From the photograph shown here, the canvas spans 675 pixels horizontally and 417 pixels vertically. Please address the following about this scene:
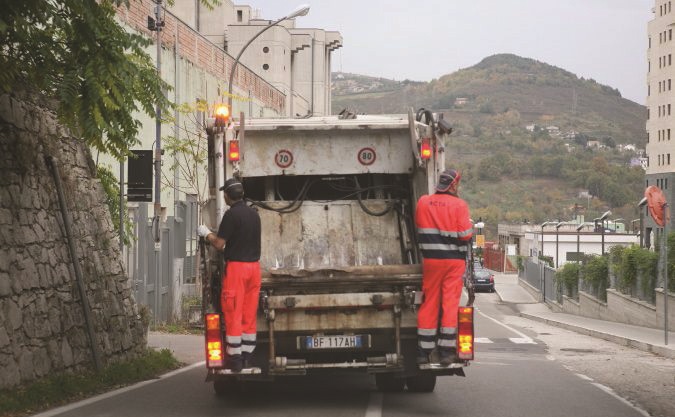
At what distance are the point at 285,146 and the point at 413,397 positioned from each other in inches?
115

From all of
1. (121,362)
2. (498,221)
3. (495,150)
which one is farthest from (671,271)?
(495,150)

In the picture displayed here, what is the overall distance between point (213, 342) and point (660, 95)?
94587 mm

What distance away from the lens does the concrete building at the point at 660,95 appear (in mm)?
96062

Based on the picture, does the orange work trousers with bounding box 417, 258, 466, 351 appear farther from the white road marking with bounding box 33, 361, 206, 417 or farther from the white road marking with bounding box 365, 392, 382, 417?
the white road marking with bounding box 33, 361, 206, 417

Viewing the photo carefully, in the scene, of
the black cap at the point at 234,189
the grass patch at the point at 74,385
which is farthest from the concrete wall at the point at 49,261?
the black cap at the point at 234,189

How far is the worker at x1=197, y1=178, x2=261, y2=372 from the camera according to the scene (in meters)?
10.4

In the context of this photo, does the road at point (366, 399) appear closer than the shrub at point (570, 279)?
Yes

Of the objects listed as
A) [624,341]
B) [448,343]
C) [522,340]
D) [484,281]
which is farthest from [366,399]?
[484,281]

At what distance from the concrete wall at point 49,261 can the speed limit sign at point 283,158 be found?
278 cm

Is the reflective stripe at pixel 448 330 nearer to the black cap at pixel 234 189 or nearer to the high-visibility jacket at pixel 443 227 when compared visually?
the high-visibility jacket at pixel 443 227

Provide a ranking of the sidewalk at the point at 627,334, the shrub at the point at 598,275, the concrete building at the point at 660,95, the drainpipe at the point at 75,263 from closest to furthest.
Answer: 1. the drainpipe at the point at 75,263
2. the sidewalk at the point at 627,334
3. the shrub at the point at 598,275
4. the concrete building at the point at 660,95

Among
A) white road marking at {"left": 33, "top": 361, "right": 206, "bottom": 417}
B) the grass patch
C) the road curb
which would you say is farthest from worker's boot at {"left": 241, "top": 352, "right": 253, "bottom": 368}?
the road curb

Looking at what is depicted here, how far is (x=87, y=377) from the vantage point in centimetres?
1289

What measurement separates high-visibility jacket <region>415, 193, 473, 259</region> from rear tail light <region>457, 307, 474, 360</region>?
0.52 metres
